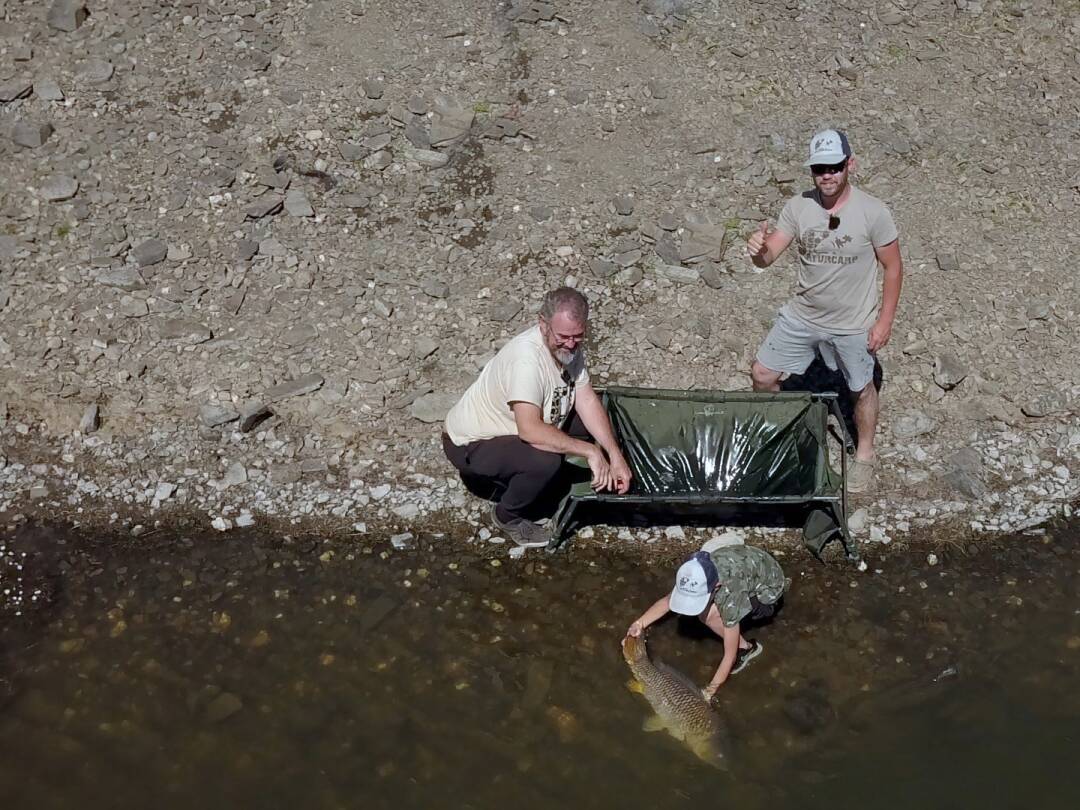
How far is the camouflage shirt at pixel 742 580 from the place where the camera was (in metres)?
5.30

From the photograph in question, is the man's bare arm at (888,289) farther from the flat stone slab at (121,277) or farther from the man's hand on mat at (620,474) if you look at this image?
the flat stone slab at (121,277)

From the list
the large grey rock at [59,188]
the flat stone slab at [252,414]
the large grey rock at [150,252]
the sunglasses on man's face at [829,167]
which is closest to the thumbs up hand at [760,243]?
the sunglasses on man's face at [829,167]

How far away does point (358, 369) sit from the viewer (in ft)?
23.0

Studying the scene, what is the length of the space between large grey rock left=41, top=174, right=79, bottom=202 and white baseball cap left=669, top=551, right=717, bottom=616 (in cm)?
544

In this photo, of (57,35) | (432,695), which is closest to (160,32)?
(57,35)

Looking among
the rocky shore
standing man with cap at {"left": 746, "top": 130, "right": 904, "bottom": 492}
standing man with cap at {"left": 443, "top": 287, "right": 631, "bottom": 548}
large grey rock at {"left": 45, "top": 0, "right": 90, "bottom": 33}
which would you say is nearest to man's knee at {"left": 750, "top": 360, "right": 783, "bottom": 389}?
standing man with cap at {"left": 746, "top": 130, "right": 904, "bottom": 492}

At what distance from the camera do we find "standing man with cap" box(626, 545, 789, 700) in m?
5.06

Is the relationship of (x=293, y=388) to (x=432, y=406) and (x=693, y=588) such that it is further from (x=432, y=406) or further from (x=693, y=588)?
(x=693, y=588)

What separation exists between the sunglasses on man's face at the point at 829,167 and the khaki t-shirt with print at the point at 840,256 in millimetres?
249

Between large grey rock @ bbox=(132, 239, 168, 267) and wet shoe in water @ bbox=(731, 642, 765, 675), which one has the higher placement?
large grey rock @ bbox=(132, 239, 168, 267)

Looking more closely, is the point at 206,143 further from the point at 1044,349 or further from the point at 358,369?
the point at 1044,349

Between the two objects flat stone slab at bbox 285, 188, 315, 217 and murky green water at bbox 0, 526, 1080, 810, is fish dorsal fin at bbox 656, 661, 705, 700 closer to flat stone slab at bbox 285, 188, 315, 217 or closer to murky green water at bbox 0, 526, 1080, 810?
murky green water at bbox 0, 526, 1080, 810

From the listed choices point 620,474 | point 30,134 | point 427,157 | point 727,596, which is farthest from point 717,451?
point 30,134

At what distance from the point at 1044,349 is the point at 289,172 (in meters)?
5.54
